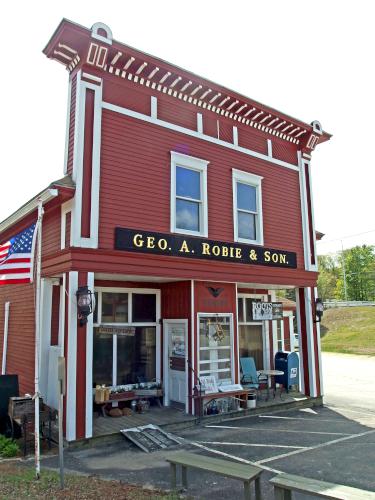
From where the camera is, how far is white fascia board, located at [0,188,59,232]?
29.0 feet

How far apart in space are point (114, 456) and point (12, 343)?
7.26 m

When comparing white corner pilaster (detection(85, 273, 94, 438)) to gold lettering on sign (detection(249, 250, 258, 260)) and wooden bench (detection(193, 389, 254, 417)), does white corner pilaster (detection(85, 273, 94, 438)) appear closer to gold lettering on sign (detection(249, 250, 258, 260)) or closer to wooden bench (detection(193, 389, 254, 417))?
wooden bench (detection(193, 389, 254, 417))

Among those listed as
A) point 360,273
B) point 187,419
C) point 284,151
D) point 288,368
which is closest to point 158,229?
point 187,419

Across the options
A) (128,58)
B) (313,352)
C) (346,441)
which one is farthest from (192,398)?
(128,58)

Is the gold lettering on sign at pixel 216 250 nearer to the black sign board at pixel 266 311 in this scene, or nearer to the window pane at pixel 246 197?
the window pane at pixel 246 197

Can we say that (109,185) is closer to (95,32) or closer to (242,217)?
(95,32)

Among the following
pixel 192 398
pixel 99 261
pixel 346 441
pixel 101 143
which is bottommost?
pixel 346 441

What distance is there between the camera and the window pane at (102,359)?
11094 mm

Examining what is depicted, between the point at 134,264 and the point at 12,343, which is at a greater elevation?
the point at 134,264

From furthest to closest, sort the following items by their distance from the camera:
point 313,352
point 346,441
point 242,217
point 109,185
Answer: point 313,352, point 242,217, point 109,185, point 346,441

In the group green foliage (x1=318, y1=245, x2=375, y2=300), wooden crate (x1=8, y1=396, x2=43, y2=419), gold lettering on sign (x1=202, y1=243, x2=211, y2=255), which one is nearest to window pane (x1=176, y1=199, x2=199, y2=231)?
gold lettering on sign (x1=202, y1=243, x2=211, y2=255)

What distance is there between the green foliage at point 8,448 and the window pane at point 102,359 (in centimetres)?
300

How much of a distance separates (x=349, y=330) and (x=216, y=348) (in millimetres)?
36426

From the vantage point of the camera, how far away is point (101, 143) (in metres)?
9.73
